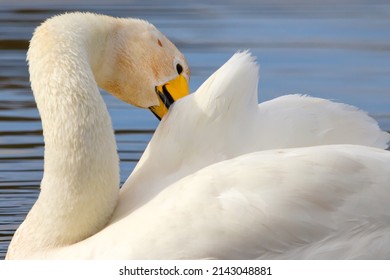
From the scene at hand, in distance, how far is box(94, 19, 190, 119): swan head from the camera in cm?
615

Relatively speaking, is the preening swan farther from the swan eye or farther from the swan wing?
the swan eye

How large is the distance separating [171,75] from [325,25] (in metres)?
5.50

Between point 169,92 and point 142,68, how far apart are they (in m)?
0.17

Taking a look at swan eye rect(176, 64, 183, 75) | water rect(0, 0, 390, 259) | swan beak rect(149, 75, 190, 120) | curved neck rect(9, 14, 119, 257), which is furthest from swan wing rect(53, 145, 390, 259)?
water rect(0, 0, 390, 259)

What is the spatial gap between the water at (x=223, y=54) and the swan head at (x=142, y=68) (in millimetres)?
1105

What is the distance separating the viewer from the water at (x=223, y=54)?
8.12m

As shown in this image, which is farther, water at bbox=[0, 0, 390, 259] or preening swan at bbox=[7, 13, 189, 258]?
water at bbox=[0, 0, 390, 259]

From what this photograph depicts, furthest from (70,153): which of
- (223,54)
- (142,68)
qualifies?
(223,54)

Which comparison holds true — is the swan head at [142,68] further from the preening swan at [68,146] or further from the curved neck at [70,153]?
the curved neck at [70,153]

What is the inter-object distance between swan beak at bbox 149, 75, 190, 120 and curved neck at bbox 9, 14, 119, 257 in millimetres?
492

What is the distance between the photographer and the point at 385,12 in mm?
12211

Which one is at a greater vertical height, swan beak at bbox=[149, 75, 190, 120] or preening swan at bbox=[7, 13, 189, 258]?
swan beak at bbox=[149, 75, 190, 120]

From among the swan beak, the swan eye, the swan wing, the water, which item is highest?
the water

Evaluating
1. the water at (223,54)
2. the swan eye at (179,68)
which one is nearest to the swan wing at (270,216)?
the swan eye at (179,68)
